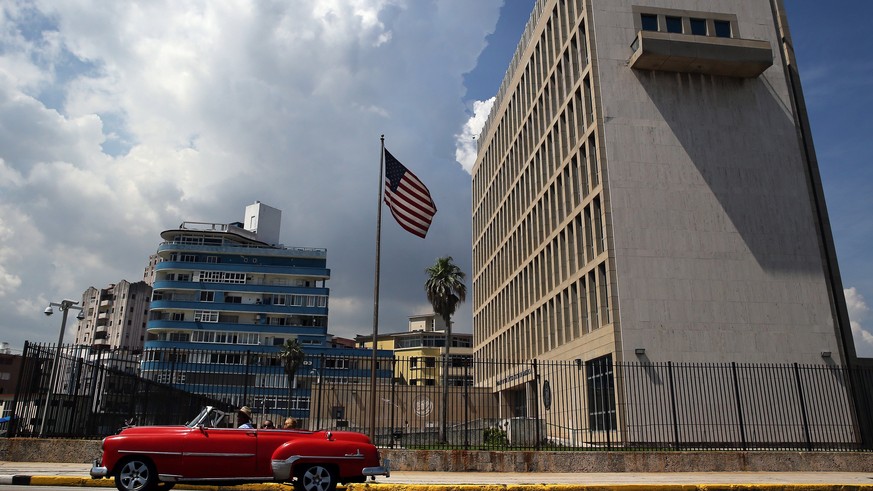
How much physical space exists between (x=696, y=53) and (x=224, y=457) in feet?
→ 112

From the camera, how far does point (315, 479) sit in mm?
10773

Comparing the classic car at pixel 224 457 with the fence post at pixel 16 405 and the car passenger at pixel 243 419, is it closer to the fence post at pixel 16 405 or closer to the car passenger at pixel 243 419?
the car passenger at pixel 243 419

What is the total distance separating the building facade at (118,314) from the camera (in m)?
111

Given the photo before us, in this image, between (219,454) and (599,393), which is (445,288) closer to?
(599,393)

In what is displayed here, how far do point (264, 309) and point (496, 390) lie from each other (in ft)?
131

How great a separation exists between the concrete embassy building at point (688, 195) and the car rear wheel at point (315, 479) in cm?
2350

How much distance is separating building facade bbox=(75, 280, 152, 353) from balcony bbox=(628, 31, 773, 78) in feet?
331

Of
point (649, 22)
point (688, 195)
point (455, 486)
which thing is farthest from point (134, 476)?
point (649, 22)

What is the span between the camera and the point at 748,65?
121 ft

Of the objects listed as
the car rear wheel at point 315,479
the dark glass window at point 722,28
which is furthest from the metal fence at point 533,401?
the dark glass window at point 722,28

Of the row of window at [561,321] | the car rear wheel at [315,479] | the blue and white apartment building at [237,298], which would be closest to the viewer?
the car rear wheel at [315,479]

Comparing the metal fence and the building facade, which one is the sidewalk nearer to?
the metal fence

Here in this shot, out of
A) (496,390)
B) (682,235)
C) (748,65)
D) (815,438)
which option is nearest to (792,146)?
(748,65)

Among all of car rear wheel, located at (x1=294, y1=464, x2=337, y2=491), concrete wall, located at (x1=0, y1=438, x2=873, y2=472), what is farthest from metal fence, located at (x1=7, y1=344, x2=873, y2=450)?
car rear wheel, located at (x1=294, y1=464, x2=337, y2=491)
